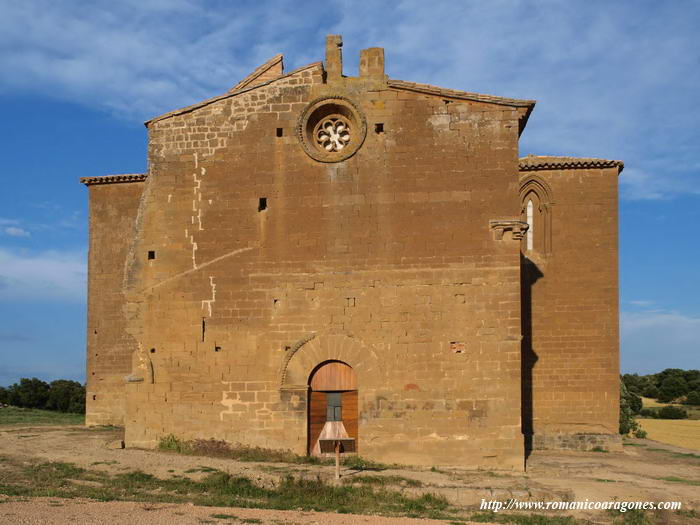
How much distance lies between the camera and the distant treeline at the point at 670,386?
1873 inches

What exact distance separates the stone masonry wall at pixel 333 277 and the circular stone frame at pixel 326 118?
0.59 feet

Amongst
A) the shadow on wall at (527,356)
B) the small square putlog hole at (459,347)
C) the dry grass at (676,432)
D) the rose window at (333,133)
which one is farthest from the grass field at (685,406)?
the rose window at (333,133)

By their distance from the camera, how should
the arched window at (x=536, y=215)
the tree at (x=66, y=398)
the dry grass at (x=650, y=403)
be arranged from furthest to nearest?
the dry grass at (x=650, y=403)
the tree at (x=66, y=398)
the arched window at (x=536, y=215)

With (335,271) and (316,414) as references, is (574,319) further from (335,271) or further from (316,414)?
(316,414)

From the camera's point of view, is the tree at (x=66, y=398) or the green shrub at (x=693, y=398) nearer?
the tree at (x=66, y=398)

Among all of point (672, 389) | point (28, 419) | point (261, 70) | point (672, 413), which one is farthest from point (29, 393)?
point (672, 389)

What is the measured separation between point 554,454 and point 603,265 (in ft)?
17.4

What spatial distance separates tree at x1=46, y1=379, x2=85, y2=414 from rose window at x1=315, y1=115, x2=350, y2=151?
77.0 ft

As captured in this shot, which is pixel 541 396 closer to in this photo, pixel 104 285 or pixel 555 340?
pixel 555 340

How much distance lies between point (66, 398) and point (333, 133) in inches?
1016

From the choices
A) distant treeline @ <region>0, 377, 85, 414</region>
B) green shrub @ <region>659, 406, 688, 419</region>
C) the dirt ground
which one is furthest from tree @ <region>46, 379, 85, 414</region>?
green shrub @ <region>659, 406, 688, 419</region>

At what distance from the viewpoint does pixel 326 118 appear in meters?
14.6

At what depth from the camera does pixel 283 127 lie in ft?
47.5

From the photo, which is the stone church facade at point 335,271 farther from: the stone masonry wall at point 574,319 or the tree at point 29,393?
the tree at point 29,393
